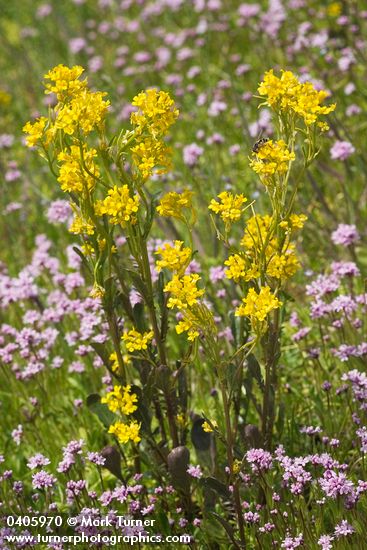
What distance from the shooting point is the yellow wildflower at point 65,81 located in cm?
272

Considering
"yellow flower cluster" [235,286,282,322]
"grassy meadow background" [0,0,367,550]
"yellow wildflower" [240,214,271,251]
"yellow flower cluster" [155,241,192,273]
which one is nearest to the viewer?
"yellow flower cluster" [235,286,282,322]

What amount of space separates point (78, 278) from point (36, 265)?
44cm

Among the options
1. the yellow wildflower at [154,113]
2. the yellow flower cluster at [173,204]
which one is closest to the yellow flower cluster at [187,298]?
the yellow flower cluster at [173,204]

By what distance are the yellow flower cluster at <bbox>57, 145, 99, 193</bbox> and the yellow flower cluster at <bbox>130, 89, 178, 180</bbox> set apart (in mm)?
149

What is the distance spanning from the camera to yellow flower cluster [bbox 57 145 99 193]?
269cm

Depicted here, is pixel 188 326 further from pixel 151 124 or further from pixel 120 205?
pixel 151 124

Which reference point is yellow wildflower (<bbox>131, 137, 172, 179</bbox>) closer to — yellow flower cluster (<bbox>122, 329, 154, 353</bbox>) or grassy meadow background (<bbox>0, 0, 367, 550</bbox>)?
grassy meadow background (<bbox>0, 0, 367, 550</bbox>)

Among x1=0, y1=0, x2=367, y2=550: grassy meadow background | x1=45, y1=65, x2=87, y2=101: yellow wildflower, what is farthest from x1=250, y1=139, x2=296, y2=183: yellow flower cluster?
x1=45, y1=65, x2=87, y2=101: yellow wildflower

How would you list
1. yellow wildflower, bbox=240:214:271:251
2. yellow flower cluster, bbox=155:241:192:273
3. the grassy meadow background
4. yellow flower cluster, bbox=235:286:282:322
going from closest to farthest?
yellow flower cluster, bbox=235:286:282:322 < yellow flower cluster, bbox=155:241:192:273 < yellow wildflower, bbox=240:214:271:251 < the grassy meadow background

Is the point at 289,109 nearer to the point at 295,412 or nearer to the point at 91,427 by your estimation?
the point at 295,412

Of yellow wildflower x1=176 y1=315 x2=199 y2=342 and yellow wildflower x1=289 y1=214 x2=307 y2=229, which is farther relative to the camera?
yellow wildflower x1=289 y1=214 x2=307 y2=229

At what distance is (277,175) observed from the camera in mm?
2807

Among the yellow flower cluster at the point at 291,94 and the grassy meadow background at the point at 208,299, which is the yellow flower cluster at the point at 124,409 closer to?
the grassy meadow background at the point at 208,299

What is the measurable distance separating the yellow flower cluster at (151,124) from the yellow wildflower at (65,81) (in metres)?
0.20
